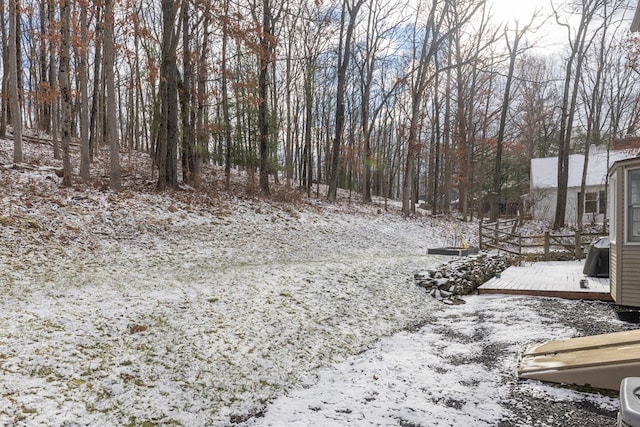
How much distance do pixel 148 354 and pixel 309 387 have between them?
1896 mm

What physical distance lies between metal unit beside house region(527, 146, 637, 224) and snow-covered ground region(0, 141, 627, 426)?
2047 centimetres

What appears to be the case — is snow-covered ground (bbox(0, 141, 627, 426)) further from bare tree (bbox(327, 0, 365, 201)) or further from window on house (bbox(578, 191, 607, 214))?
window on house (bbox(578, 191, 607, 214))

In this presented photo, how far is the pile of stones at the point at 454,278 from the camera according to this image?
8.61 meters

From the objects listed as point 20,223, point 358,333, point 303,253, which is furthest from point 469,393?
point 20,223

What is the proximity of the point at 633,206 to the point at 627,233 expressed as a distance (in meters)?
0.52

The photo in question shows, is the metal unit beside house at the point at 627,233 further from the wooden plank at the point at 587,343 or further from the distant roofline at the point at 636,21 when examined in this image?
the distant roofline at the point at 636,21

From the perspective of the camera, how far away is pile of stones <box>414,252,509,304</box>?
8.61 m

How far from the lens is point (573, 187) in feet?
80.2

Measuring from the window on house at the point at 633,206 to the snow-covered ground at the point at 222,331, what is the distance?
5.14 ft

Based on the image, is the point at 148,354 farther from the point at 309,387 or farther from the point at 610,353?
the point at 610,353

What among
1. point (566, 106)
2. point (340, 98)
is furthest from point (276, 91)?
point (566, 106)

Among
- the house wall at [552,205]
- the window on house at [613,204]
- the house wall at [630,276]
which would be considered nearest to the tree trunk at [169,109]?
the window on house at [613,204]

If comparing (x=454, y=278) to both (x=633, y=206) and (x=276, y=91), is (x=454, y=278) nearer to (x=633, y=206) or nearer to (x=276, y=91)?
(x=633, y=206)

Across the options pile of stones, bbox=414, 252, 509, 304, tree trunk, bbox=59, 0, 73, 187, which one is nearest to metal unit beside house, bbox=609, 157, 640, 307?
pile of stones, bbox=414, 252, 509, 304
